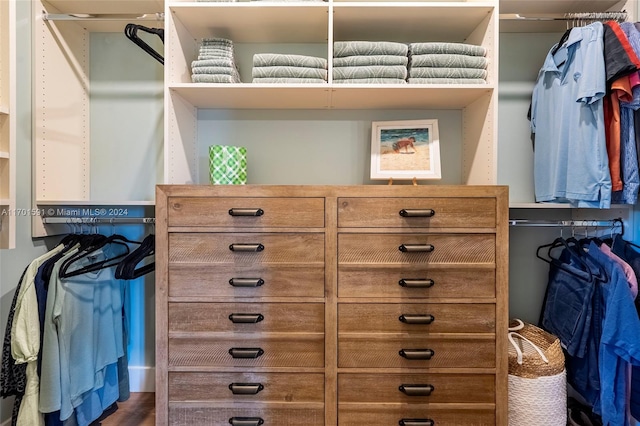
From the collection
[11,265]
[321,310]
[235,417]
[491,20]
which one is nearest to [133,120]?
[11,265]

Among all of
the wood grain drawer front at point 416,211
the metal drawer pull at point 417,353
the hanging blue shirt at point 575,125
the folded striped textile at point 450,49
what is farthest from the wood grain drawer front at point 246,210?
the hanging blue shirt at point 575,125

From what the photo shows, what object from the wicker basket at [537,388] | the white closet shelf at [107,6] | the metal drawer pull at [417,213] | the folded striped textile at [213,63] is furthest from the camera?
the white closet shelf at [107,6]

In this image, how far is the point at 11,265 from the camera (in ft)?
4.86

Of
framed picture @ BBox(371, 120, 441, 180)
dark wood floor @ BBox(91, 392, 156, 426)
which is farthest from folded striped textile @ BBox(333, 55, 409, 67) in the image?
dark wood floor @ BBox(91, 392, 156, 426)

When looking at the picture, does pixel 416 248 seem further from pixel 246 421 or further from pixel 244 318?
pixel 246 421

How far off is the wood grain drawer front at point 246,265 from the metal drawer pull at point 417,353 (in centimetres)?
39

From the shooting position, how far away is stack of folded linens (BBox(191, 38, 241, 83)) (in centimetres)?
153

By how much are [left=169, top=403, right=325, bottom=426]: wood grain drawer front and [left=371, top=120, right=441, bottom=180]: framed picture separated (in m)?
1.08

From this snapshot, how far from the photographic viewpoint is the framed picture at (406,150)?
5.44ft

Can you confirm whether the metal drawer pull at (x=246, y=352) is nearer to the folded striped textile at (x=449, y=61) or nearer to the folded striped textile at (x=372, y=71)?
the folded striped textile at (x=372, y=71)

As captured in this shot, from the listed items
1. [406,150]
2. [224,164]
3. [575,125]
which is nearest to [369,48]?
[406,150]

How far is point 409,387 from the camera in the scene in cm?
135

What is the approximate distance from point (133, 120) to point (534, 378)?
2318 millimetres

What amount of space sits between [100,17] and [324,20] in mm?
1117
